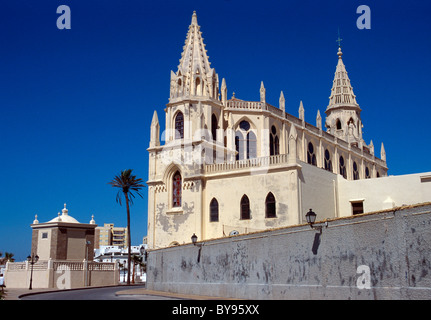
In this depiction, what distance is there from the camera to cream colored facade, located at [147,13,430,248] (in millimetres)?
34500

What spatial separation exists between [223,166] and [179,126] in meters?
6.71

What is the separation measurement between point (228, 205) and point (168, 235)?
229 inches

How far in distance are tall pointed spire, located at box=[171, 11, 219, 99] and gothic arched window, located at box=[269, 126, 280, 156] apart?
642cm

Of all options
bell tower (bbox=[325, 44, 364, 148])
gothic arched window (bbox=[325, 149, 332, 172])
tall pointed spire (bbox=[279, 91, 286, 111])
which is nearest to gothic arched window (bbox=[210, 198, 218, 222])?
tall pointed spire (bbox=[279, 91, 286, 111])

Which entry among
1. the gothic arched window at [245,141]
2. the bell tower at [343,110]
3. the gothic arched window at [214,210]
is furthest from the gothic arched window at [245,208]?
the bell tower at [343,110]

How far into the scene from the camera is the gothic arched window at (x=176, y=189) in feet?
133

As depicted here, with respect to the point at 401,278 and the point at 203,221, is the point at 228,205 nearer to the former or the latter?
the point at 203,221

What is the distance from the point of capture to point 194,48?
148 feet

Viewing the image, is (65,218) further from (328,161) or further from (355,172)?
(355,172)

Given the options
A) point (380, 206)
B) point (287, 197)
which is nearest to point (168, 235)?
point (287, 197)

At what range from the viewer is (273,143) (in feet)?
156

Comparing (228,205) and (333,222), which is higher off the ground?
(228,205)

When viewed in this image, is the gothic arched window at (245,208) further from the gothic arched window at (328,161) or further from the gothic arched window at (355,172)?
the gothic arched window at (355,172)

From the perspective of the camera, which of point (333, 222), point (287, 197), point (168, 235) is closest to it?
point (333, 222)
